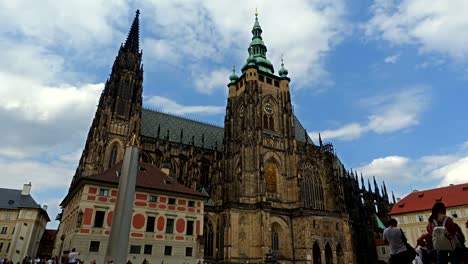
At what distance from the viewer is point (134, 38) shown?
194 ft

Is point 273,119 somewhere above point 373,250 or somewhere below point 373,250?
above

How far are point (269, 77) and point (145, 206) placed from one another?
1378 inches

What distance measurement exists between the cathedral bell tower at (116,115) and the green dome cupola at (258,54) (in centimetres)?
1906

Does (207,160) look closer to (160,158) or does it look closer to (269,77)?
(160,158)

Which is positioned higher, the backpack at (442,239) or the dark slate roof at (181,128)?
the dark slate roof at (181,128)

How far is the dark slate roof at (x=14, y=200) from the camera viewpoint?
5395cm

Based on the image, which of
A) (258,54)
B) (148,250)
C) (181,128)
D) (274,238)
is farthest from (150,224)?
(258,54)

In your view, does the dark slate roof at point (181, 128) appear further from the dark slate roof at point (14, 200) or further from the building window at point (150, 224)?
the building window at point (150, 224)

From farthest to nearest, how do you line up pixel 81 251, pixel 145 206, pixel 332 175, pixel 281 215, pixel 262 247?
pixel 332 175 → pixel 281 215 → pixel 262 247 → pixel 145 206 → pixel 81 251

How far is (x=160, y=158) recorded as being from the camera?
5041 cm

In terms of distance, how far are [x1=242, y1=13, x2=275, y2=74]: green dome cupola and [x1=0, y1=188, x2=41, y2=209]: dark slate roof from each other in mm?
43147

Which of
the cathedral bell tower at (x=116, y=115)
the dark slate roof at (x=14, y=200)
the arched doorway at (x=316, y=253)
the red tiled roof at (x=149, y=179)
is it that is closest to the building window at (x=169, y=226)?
the red tiled roof at (x=149, y=179)

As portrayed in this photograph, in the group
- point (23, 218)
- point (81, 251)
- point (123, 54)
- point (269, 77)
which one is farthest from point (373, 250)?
point (23, 218)

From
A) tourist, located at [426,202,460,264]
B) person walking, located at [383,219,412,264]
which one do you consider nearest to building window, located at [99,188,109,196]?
person walking, located at [383,219,412,264]
